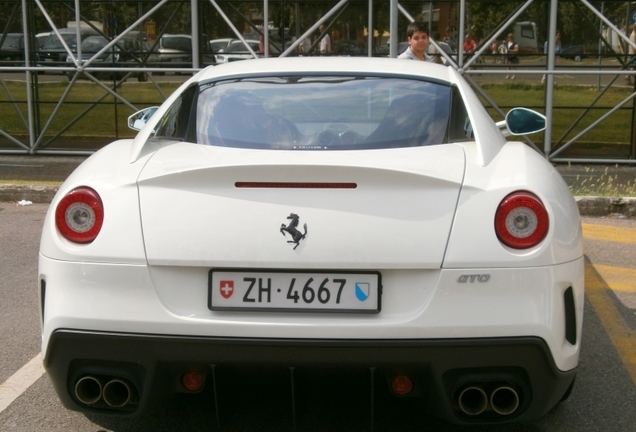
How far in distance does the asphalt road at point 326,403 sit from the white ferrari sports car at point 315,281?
12.0 inches

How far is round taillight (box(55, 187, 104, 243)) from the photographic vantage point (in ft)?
10.3

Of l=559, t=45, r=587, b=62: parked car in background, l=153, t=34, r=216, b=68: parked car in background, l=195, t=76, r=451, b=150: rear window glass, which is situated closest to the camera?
l=195, t=76, r=451, b=150: rear window glass

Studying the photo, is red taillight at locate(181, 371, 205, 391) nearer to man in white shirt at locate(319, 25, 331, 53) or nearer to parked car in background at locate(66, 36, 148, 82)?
man in white shirt at locate(319, 25, 331, 53)

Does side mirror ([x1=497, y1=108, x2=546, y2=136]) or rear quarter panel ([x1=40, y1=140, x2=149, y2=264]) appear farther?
side mirror ([x1=497, y1=108, x2=546, y2=136])

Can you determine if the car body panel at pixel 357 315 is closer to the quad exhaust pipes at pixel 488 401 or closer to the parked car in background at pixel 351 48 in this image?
the quad exhaust pipes at pixel 488 401

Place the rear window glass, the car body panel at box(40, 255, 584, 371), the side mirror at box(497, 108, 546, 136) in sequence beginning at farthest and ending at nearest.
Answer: the side mirror at box(497, 108, 546, 136) → the rear window glass → the car body panel at box(40, 255, 584, 371)

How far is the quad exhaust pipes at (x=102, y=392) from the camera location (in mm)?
3148

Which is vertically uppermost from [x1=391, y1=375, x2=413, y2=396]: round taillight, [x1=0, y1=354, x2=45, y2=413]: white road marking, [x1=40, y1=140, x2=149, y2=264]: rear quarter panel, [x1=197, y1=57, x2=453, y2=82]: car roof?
[x1=197, y1=57, x2=453, y2=82]: car roof

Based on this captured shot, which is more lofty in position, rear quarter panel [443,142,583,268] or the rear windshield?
the rear windshield

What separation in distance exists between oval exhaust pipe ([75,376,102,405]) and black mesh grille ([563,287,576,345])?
1628 millimetres

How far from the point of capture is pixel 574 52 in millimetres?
15227

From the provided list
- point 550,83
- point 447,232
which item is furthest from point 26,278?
point 550,83

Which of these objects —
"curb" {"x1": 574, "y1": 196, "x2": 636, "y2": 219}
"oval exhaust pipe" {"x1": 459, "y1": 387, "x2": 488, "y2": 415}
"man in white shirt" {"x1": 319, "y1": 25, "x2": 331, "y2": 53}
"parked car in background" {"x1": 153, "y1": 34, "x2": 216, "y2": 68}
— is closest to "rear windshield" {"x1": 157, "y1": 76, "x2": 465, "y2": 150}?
"oval exhaust pipe" {"x1": 459, "y1": 387, "x2": 488, "y2": 415}

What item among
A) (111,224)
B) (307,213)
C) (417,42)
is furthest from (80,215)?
(417,42)
